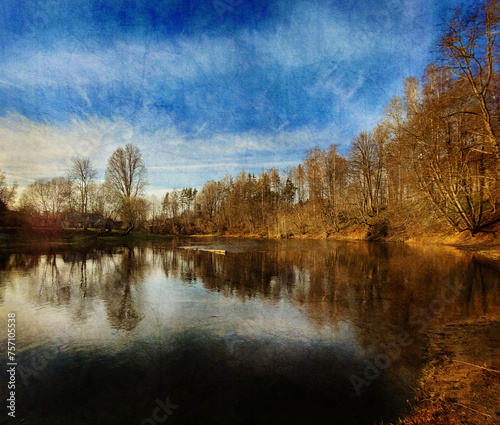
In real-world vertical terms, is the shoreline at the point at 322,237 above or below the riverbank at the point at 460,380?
above

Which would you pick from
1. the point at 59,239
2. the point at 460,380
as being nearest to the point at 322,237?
the point at 59,239

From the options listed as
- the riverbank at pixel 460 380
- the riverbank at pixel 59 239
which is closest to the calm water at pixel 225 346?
the riverbank at pixel 460 380

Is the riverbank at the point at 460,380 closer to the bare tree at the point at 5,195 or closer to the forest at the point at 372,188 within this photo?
the forest at the point at 372,188

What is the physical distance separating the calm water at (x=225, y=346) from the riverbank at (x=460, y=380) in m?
0.25

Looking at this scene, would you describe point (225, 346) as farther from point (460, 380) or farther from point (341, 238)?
point (341, 238)

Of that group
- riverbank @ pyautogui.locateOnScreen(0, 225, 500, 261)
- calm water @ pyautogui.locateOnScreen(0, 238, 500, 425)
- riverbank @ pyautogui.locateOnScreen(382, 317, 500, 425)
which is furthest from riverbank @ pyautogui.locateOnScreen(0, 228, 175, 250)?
riverbank @ pyautogui.locateOnScreen(382, 317, 500, 425)

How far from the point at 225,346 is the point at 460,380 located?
14.3 ft

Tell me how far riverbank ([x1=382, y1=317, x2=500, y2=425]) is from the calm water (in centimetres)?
25

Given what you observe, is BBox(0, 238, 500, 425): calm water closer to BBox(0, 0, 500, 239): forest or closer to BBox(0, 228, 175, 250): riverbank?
BBox(0, 0, 500, 239): forest

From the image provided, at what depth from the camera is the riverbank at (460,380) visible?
10.8ft

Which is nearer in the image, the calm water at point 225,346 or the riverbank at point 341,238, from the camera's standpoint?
the calm water at point 225,346

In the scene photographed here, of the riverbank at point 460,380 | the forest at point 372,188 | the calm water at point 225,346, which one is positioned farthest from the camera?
the forest at point 372,188

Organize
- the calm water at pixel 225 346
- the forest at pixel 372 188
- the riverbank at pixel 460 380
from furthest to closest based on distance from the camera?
the forest at pixel 372 188
the calm water at pixel 225 346
the riverbank at pixel 460 380

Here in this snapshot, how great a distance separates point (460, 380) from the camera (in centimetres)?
411
